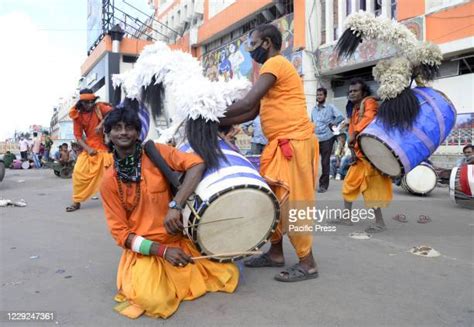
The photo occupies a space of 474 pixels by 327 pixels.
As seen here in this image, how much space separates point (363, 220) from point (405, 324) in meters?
2.78

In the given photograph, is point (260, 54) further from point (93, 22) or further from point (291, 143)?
point (93, 22)

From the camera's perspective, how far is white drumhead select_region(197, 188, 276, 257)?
2334 mm

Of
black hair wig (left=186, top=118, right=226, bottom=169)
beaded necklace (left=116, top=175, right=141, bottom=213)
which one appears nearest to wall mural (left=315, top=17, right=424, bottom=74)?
black hair wig (left=186, top=118, right=226, bottom=169)

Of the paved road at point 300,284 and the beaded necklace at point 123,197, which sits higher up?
the beaded necklace at point 123,197

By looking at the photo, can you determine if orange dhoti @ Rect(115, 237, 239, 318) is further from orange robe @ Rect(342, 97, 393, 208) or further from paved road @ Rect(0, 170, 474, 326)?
orange robe @ Rect(342, 97, 393, 208)

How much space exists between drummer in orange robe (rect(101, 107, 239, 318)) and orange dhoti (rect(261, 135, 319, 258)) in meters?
0.63

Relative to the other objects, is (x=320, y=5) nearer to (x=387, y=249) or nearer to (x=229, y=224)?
(x=387, y=249)

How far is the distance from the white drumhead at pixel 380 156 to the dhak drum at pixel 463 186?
202 centimetres

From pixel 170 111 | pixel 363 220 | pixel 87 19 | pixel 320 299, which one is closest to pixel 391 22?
pixel 363 220

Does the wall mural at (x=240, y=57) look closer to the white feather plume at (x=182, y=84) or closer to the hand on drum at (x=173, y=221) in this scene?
the white feather plume at (x=182, y=84)

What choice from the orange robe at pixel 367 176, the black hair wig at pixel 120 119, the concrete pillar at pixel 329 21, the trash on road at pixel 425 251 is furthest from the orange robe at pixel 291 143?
the concrete pillar at pixel 329 21

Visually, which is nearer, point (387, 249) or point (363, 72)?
point (387, 249)

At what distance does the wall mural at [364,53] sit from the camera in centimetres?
1069

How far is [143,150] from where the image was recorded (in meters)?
2.52
